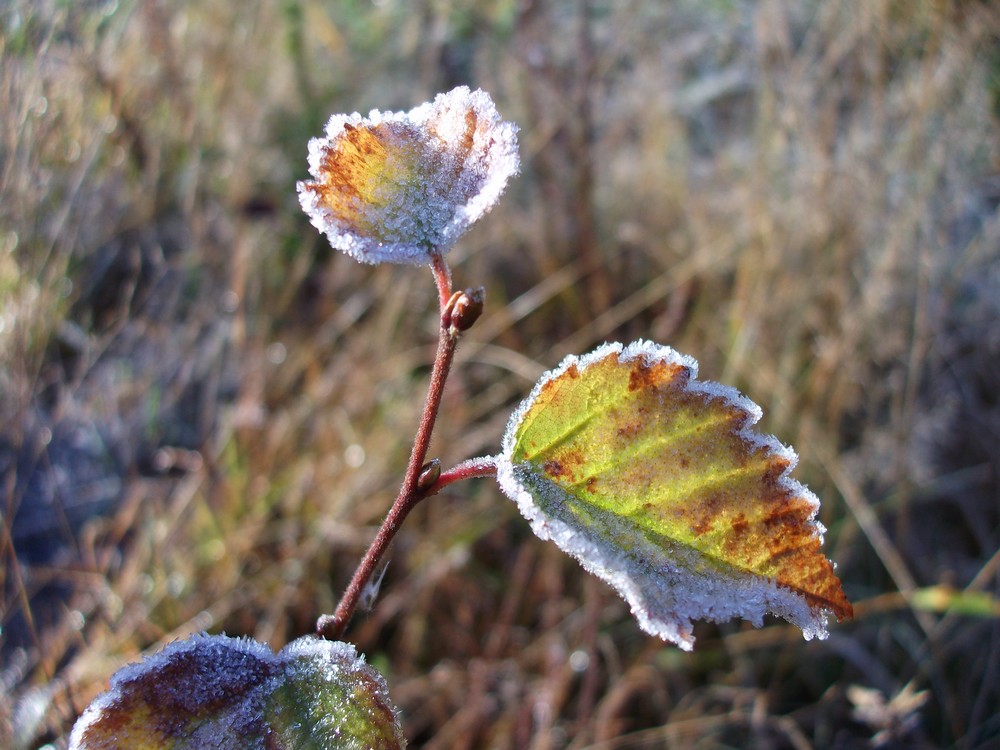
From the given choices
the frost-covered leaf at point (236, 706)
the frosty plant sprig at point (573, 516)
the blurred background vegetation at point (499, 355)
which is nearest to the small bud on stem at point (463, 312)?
the frosty plant sprig at point (573, 516)

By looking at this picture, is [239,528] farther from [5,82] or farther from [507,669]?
[5,82]

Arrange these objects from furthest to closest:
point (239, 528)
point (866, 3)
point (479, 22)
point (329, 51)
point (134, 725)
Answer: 1. point (329, 51)
2. point (479, 22)
3. point (866, 3)
4. point (239, 528)
5. point (134, 725)

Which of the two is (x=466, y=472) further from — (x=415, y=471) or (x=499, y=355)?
(x=499, y=355)

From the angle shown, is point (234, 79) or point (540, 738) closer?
point (540, 738)

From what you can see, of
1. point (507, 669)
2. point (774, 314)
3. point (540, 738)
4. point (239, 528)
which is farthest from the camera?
point (774, 314)

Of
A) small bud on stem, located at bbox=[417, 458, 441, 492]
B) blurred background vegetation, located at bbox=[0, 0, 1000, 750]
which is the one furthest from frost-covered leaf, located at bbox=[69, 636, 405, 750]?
blurred background vegetation, located at bbox=[0, 0, 1000, 750]

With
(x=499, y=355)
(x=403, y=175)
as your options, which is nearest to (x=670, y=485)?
(x=403, y=175)

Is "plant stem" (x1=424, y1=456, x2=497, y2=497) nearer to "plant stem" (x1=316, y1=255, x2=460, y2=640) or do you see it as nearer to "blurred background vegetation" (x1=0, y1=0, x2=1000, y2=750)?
"plant stem" (x1=316, y1=255, x2=460, y2=640)

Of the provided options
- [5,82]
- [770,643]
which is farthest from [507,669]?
[5,82]
